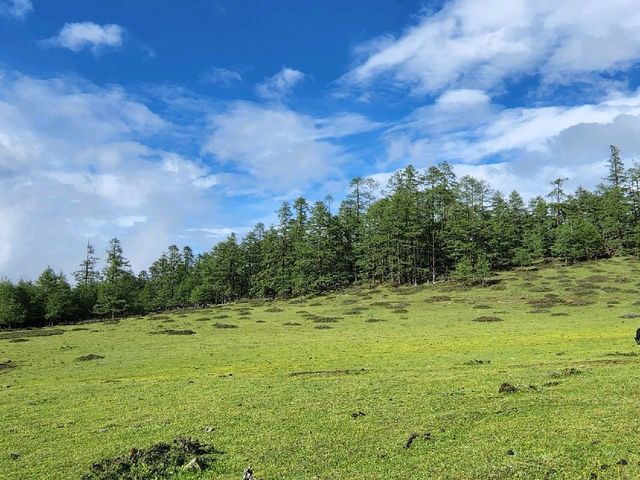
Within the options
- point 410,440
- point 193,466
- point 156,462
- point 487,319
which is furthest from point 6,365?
point 487,319

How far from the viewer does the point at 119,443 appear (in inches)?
658

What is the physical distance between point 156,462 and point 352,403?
28.0 ft

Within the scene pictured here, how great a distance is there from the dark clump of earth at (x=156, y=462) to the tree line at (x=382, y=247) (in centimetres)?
8700

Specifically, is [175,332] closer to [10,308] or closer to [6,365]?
[6,365]

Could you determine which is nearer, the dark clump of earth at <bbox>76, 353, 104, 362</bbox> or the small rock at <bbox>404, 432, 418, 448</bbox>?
the small rock at <bbox>404, 432, 418, 448</bbox>

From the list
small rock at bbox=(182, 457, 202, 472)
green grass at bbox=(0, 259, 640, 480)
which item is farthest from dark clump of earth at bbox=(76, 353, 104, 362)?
small rock at bbox=(182, 457, 202, 472)

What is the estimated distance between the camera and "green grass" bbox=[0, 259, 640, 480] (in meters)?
13.1

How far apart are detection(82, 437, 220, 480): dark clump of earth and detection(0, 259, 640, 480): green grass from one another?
28.1 inches

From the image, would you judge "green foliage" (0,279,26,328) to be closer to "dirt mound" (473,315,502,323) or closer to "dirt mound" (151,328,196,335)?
"dirt mound" (151,328,196,335)

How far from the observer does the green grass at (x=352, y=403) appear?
1309 centimetres

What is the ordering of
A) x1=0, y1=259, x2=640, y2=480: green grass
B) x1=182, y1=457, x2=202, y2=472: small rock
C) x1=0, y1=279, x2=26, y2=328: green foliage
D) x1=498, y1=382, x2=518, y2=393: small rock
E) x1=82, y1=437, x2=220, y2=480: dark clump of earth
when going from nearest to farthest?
1. x1=0, y1=259, x2=640, y2=480: green grass
2. x1=82, y1=437, x2=220, y2=480: dark clump of earth
3. x1=182, y1=457, x2=202, y2=472: small rock
4. x1=498, y1=382, x2=518, y2=393: small rock
5. x1=0, y1=279, x2=26, y2=328: green foliage

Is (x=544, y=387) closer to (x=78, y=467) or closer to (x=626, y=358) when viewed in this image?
(x=626, y=358)

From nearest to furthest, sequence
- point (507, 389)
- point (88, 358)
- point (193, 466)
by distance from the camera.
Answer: point (193, 466) < point (507, 389) < point (88, 358)

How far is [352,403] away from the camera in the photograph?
1966cm
